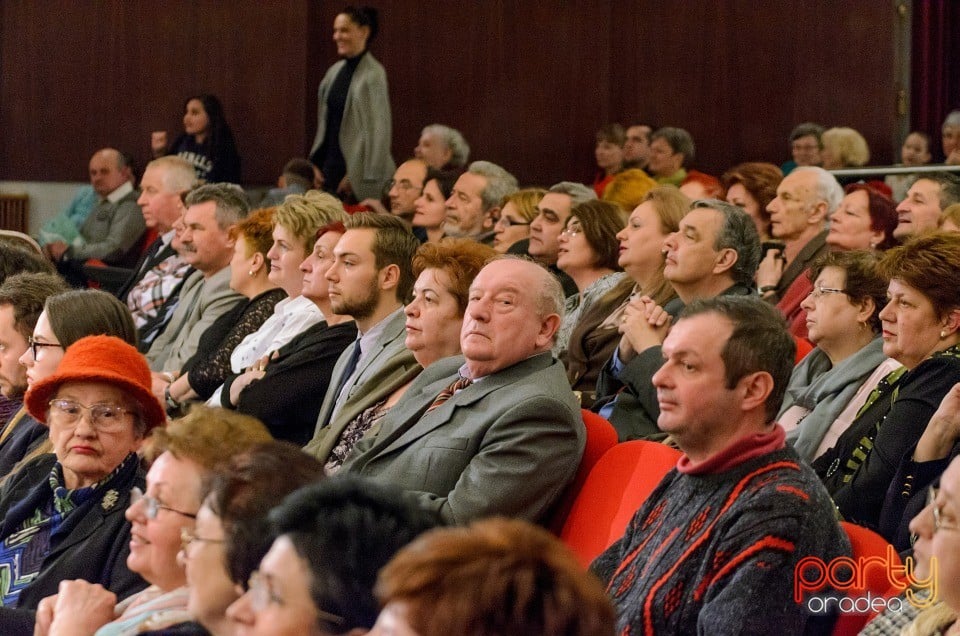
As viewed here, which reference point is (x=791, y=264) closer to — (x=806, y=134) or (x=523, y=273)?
(x=523, y=273)

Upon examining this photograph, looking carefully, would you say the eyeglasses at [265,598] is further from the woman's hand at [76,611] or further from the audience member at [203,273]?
the audience member at [203,273]

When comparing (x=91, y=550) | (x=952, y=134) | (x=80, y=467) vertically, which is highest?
(x=952, y=134)

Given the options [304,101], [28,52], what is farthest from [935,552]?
[28,52]

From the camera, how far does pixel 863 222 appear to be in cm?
508

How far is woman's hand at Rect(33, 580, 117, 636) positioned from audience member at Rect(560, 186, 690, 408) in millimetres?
1968

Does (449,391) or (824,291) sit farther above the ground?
(824,291)

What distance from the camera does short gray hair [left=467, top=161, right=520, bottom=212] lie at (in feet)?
20.5

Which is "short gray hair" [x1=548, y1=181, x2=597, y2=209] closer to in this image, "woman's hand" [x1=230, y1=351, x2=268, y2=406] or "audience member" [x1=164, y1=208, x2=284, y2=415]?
"audience member" [x1=164, y1=208, x2=284, y2=415]

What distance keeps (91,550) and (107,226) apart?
562 cm

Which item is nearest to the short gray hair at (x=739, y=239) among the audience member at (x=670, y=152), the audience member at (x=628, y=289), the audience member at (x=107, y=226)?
the audience member at (x=628, y=289)

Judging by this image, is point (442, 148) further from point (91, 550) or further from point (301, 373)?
point (91, 550)

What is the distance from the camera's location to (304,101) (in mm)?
9008

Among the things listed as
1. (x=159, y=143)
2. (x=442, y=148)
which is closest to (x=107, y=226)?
(x=159, y=143)

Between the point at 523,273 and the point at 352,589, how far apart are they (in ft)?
5.55
